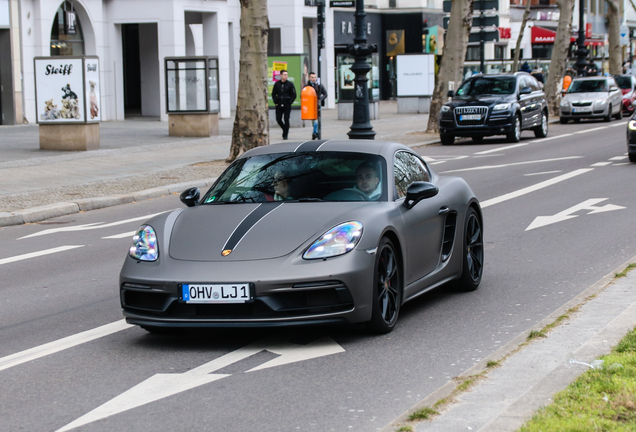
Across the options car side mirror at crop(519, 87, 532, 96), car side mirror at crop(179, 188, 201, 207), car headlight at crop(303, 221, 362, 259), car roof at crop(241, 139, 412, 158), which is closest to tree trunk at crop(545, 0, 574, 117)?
car side mirror at crop(519, 87, 532, 96)

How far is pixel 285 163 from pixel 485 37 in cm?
3124

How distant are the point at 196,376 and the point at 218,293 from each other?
60cm

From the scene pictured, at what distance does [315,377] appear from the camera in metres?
5.55

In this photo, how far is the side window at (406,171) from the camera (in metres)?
7.36

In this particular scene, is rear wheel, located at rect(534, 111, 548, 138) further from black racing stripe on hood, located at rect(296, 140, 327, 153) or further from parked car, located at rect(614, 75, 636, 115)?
black racing stripe on hood, located at rect(296, 140, 327, 153)

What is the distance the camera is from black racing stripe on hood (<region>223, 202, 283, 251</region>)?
20.7ft

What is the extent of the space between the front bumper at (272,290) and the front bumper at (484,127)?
20826 millimetres

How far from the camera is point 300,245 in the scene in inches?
245

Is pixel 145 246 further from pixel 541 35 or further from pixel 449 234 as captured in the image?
pixel 541 35

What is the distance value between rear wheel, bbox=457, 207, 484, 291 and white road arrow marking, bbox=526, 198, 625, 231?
3.37 meters

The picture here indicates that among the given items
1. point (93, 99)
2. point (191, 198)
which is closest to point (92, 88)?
point (93, 99)

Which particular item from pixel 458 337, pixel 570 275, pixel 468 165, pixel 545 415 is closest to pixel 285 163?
pixel 458 337

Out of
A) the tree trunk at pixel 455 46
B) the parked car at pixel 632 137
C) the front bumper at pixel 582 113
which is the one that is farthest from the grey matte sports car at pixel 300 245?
the front bumper at pixel 582 113

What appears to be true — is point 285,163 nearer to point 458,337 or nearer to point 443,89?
point 458,337
